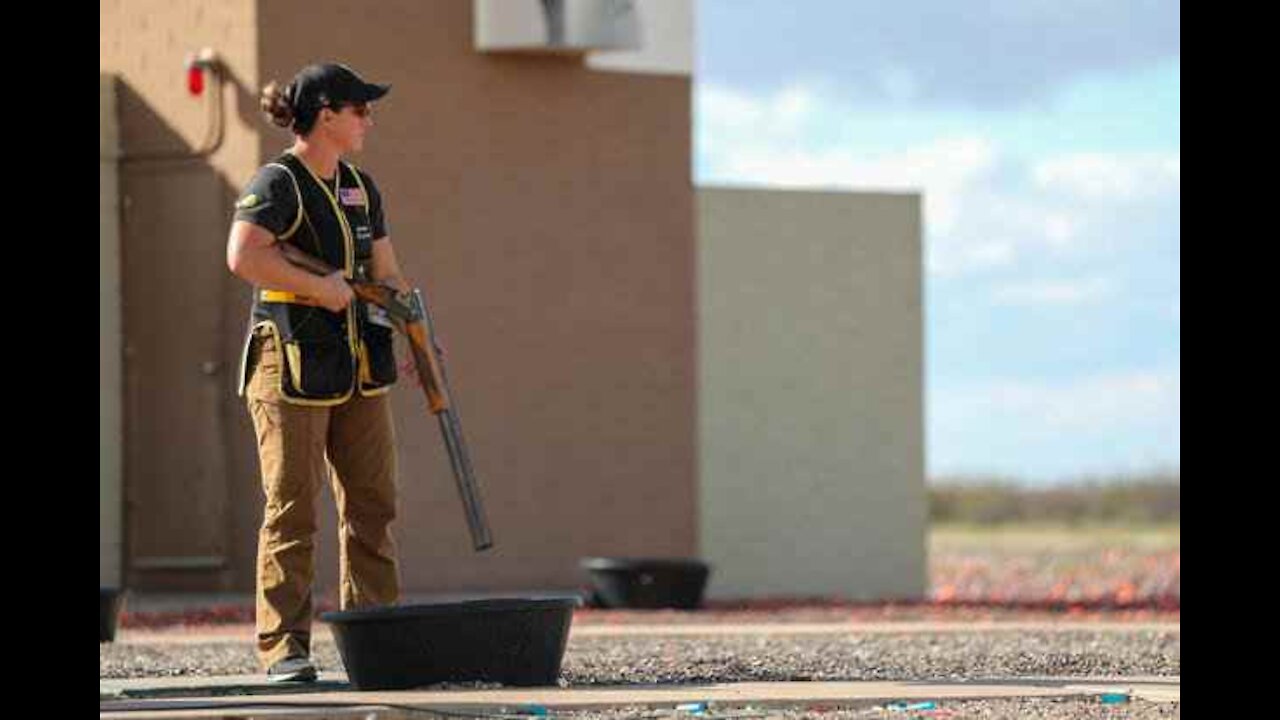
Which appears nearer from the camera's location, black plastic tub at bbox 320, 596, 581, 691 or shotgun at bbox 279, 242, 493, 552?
black plastic tub at bbox 320, 596, 581, 691

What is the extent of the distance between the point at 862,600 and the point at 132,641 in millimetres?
6517

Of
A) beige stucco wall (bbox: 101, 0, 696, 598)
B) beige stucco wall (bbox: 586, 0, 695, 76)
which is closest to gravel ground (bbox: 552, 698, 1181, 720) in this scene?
beige stucco wall (bbox: 101, 0, 696, 598)

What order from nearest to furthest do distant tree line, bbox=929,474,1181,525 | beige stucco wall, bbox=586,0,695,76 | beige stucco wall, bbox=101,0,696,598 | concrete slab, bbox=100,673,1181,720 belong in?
concrete slab, bbox=100,673,1181,720
beige stucco wall, bbox=101,0,696,598
beige stucco wall, bbox=586,0,695,76
distant tree line, bbox=929,474,1181,525

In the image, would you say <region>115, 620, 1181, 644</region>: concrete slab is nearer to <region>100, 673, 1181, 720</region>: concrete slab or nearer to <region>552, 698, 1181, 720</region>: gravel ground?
<region>100, 673, 1181, 720</region>: concrete slab

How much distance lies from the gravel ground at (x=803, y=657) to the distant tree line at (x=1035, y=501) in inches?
1157

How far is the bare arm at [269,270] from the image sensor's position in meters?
8.40

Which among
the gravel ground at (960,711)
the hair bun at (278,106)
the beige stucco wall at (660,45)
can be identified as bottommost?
the gravel ground at (960,711)

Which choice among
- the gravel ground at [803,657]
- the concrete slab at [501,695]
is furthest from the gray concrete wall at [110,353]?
the concrete slab at [501,695]

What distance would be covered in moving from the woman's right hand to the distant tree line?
111 feet

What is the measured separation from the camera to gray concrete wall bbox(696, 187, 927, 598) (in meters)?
18.6

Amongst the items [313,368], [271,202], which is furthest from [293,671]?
[271,202]

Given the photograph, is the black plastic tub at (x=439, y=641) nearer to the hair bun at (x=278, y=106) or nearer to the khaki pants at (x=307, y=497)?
the khaki pants at (x=307, y=497)

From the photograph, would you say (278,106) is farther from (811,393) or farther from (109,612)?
(811,393)
